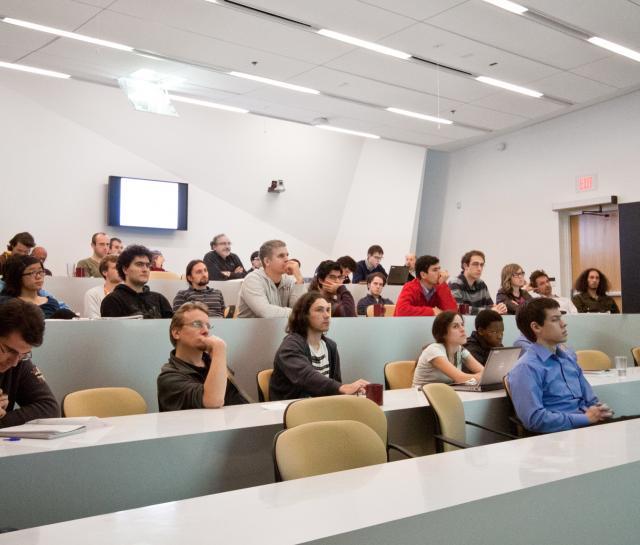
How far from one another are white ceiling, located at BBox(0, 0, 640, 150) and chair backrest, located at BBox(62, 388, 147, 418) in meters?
3.85

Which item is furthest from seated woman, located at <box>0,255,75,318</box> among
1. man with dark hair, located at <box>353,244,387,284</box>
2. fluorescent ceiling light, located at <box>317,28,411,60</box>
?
man with dark hair, located at <box>353,244,387,284</box>

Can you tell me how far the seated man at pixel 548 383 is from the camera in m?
3.11

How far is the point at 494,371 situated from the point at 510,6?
11.9 feet

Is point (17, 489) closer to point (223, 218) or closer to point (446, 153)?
point (223, 218)

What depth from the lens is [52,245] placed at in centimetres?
878

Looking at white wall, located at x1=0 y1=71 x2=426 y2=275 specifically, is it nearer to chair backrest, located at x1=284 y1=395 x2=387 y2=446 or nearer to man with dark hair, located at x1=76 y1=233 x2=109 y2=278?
man with dark hair, located at x1=76 y1=233 x2=109 y2=278

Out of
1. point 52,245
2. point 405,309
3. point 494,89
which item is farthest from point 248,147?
point 405,309

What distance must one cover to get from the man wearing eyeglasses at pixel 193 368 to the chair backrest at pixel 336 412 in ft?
1.76

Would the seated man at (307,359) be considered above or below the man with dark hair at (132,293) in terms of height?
below

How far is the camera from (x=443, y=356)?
12.7 ft

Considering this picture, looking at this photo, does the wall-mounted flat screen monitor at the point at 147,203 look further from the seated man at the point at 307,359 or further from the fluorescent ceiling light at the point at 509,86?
the seated man at the point at 307,359

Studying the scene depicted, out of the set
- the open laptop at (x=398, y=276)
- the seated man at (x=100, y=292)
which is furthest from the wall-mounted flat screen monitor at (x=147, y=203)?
the seated man at (x=100, y=292)

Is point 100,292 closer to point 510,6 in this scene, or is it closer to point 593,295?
point 510,6

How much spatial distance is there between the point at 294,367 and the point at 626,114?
7.29 metres
